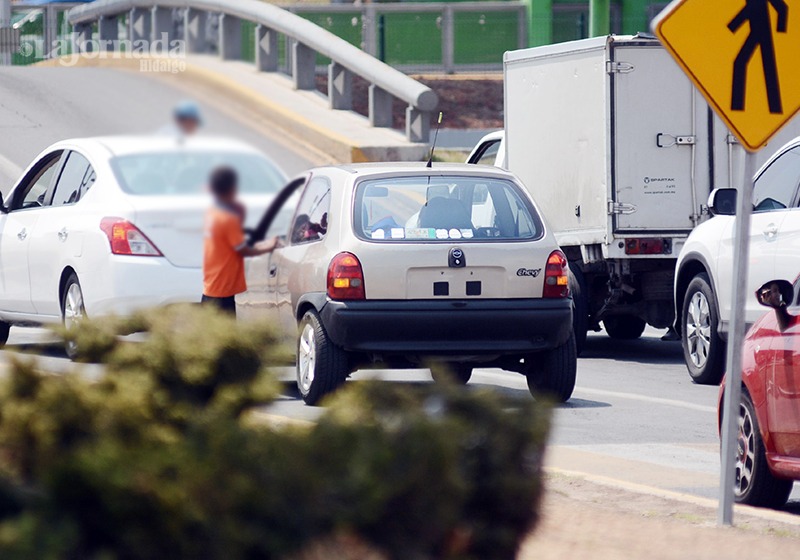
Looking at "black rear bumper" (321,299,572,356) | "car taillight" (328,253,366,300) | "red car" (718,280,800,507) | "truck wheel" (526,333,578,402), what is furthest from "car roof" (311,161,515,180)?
"red car" (718,280,800,507)

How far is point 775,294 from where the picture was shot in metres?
7.84

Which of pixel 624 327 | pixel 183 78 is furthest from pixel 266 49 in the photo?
pixel 624 327

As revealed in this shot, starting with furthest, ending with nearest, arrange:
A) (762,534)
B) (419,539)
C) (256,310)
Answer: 1. (762,534)
2. (256,310)
3. (419,539)

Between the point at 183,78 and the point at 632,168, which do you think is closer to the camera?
the point at 183,78

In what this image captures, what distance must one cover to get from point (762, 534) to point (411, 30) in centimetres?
3183

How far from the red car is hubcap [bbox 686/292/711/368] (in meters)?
4.72

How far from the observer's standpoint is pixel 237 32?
3.31 meters

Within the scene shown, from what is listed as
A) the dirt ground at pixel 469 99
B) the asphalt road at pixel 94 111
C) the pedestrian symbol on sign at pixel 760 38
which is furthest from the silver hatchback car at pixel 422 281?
the dirt ground at pixel 469 99

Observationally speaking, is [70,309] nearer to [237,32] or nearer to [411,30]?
[237,32]

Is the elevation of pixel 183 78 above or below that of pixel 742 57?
below

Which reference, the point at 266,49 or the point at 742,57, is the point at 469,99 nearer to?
the point at 742,57

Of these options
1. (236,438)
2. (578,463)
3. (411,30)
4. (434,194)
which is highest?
(411,30)

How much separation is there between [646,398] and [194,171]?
30.2 feet

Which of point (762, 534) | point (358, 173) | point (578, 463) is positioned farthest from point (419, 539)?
point (358, 173)
